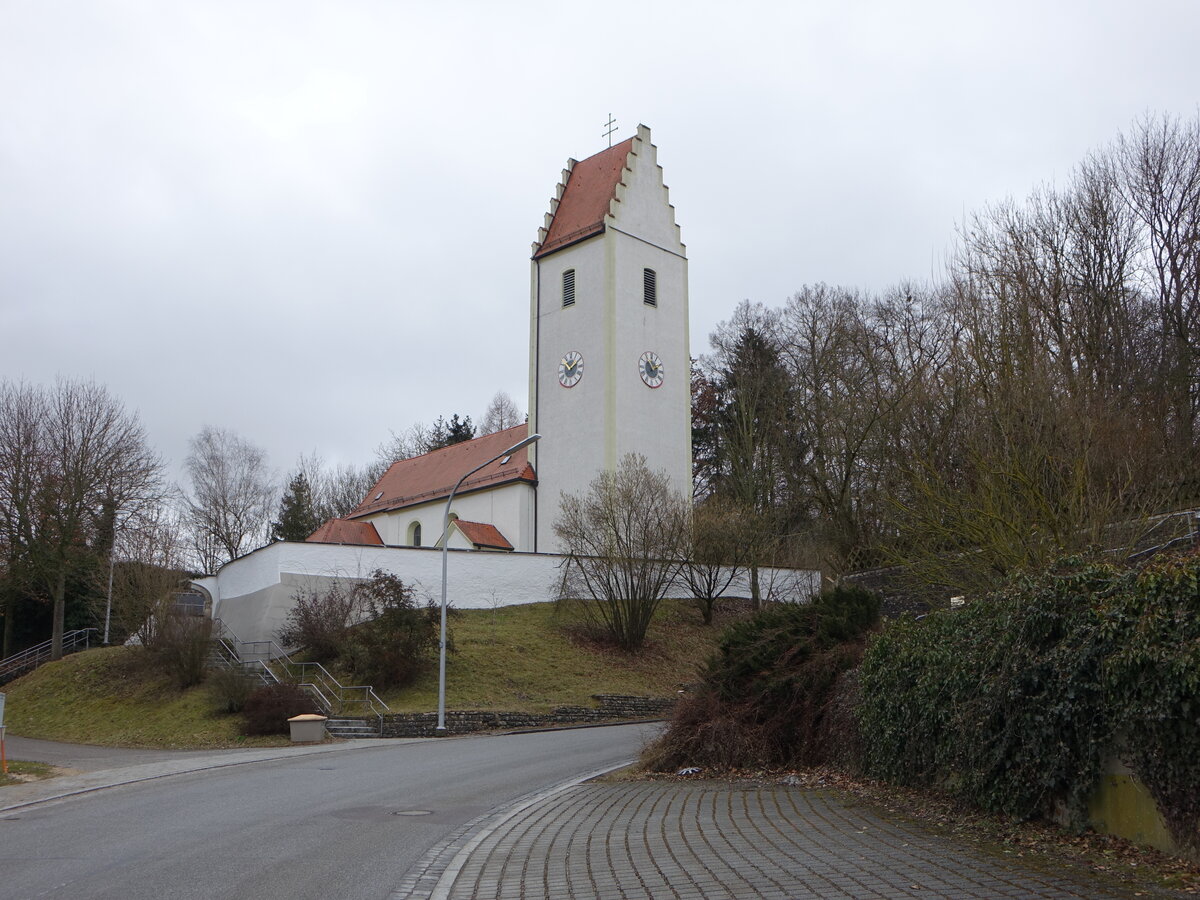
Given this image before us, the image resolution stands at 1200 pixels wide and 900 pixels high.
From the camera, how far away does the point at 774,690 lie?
45.2 ft

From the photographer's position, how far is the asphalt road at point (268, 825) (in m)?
7.84

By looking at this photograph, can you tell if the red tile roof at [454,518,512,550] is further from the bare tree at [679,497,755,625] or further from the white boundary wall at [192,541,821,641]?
the bare tree at [679,497,755,625]

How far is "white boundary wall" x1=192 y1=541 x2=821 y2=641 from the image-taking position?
3300 centimetres

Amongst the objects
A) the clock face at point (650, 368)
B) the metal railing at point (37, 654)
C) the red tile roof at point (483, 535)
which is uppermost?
the clock face at point (650, 368)

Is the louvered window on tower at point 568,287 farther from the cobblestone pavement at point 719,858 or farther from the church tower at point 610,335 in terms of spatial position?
the cobblestone pavement at point 719,858

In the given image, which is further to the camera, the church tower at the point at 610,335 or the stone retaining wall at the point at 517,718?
the church tower at the point at 610,335

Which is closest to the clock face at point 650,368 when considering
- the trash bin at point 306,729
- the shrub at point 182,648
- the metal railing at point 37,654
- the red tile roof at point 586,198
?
the red tile roof at point 586,198

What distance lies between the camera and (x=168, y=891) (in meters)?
7.47

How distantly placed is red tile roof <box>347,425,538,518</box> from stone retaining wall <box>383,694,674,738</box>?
53.7ft

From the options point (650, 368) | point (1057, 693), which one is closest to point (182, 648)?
point (650, 368)

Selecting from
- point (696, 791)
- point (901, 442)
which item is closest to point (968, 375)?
point (901, 442)

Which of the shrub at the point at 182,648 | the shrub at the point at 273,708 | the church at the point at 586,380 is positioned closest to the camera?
the shrub at the point at 273,708

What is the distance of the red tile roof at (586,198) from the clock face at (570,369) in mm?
5021

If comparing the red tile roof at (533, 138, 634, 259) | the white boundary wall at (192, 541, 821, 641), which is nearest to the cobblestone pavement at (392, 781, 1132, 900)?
the white boundary wall at (192, 541, 821, 641)
